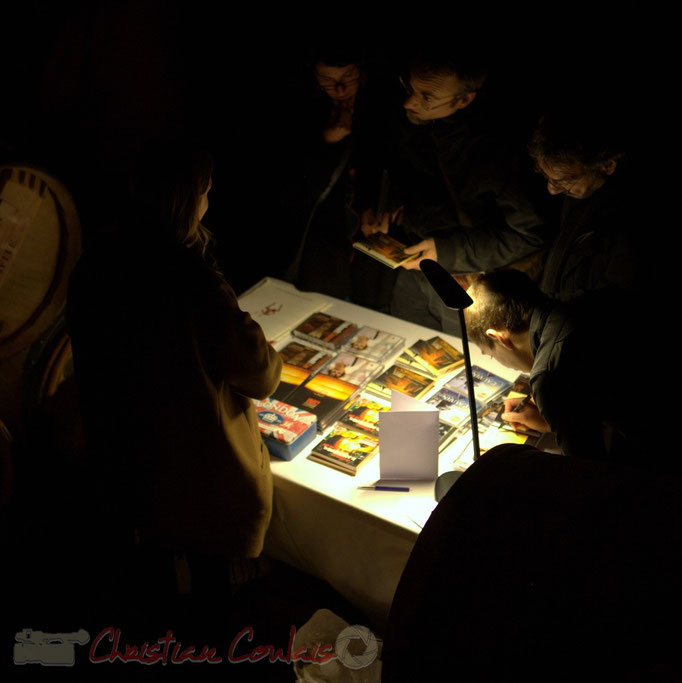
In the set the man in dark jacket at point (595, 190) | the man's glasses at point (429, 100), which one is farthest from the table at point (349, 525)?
the man's glasses at point (429, 100)

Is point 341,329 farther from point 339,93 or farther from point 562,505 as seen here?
point 562,505

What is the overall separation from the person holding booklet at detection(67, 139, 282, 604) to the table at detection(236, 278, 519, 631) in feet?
0.40

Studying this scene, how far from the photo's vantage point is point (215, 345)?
1.88 meters

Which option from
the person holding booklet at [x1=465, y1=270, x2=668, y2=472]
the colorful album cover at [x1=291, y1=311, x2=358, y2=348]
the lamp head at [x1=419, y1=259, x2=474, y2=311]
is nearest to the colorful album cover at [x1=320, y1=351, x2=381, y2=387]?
the colorful album cover at [x1=291, y1=311, x2=358, y2=348]

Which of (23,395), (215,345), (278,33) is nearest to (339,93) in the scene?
(278,33)

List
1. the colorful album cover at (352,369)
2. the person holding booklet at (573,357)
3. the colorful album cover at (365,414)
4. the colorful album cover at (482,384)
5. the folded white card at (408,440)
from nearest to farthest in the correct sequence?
the person holding booklet at (573,357)
the folded white card at (408,440)
the colorful album cover at (365,414)
the colorful album cover at (482,384)
the colorful album cover at (352,369)

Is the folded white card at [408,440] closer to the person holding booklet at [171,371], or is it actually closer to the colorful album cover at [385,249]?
the person holding booklet at [171,371]

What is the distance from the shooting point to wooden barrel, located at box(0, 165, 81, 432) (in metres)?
2.49

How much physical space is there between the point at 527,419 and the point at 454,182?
1.01 meters

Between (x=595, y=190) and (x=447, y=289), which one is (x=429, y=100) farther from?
(x=447, y=289)

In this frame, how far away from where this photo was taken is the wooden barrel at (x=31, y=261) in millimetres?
2488

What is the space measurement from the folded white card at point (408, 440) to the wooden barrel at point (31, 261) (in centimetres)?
145

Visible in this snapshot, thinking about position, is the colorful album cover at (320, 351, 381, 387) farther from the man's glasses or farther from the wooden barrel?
the wooden barrel

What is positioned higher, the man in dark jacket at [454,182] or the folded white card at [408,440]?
the man in dark jacket at [454,182]
